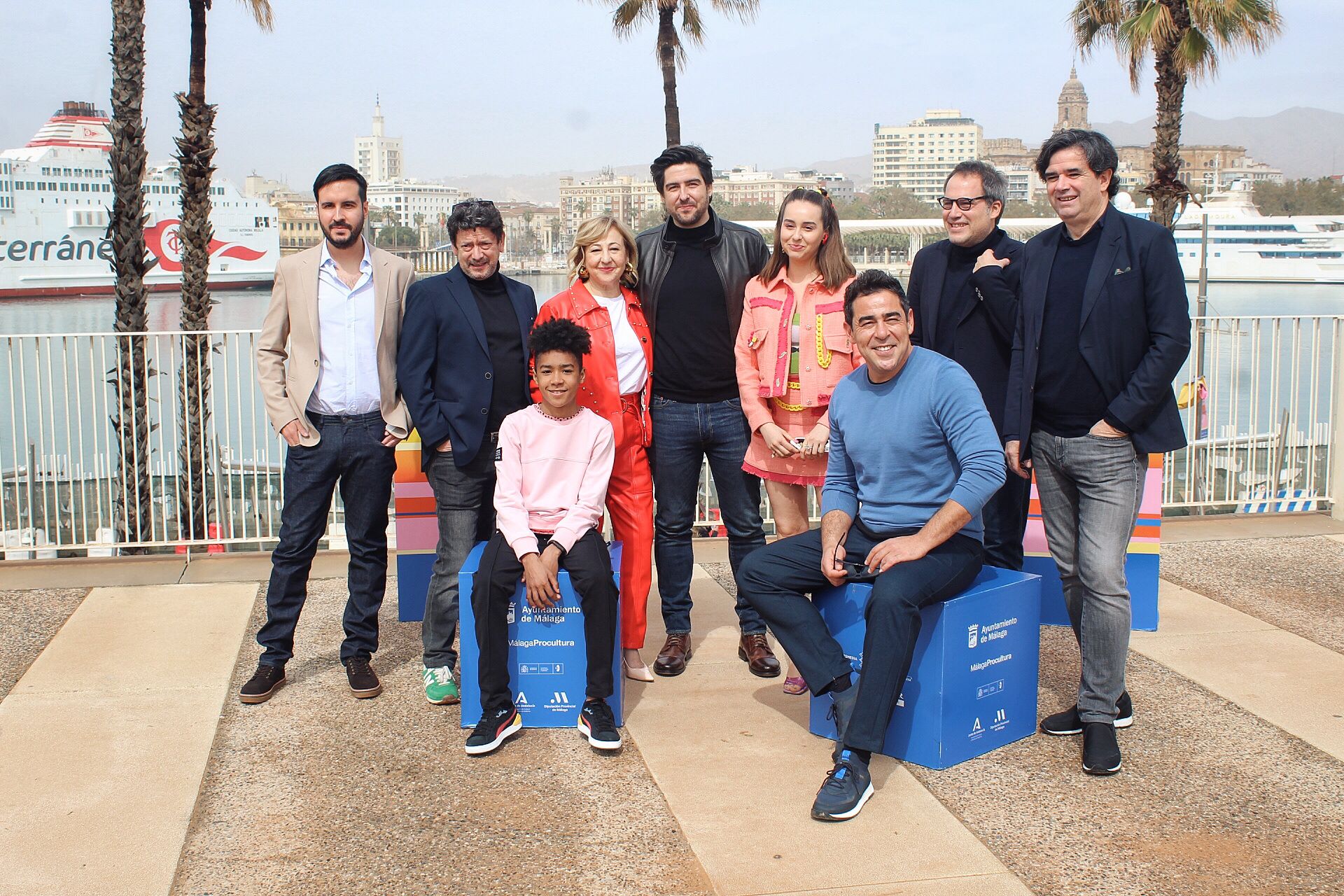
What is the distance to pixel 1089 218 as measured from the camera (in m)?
3.49

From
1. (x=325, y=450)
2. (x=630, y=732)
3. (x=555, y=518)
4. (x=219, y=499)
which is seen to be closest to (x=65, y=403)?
(x=219, y=499)

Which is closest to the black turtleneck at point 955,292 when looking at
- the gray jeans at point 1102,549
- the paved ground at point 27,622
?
the gray jeans at point 1102,549

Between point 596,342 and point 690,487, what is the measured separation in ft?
2.27

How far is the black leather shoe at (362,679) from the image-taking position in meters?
4.11

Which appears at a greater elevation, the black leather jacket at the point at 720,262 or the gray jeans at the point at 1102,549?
the black leather jacket at the point at 720,262

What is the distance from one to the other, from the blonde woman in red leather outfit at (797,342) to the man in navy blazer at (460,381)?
2.73 ft

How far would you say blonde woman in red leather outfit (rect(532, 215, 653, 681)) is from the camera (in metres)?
4.09

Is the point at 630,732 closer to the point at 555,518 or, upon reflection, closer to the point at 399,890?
the point at 555,518

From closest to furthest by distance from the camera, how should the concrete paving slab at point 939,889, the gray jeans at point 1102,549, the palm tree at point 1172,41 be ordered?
the concrete paving slab at point 939,889, the gray jeans at point 1102,549, the palm tree at point 1172,41

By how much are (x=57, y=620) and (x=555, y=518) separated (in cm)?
267

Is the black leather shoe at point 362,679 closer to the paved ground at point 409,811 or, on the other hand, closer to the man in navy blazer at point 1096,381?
the paved ground at point 409,811

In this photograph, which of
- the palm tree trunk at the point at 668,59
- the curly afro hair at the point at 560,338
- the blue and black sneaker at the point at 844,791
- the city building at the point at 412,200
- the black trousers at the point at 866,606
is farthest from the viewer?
the city building at the point at 412,200

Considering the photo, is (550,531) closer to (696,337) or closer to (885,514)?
(696,337)

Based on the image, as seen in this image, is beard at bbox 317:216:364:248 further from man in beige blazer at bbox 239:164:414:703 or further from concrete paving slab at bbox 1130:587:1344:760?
concrete paving slab at bbox 1130:587:1344:760
